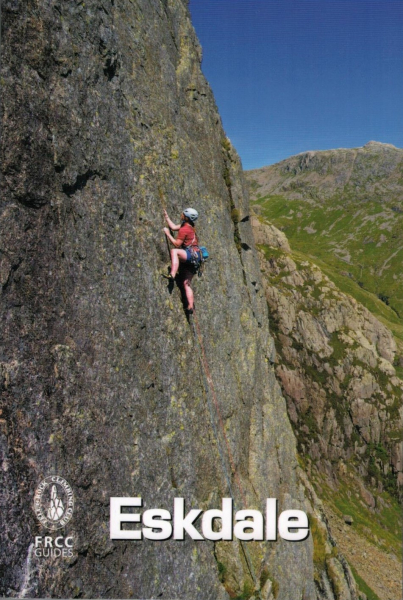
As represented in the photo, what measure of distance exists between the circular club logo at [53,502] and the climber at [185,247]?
7.08m

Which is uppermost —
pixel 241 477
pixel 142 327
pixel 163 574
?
pixel 142 327

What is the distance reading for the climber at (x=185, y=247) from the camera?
542 inches

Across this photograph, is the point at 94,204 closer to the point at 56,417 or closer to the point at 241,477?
the point at 56,417

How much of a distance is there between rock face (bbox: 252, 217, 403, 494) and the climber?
5010 cm

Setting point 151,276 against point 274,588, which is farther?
point 274,588

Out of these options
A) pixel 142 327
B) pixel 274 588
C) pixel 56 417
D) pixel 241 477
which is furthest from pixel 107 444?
pixel 274 588

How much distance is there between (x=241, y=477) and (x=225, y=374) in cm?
475

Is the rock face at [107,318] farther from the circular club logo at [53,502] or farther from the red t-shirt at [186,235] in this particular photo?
the red t-shirt at [186,235]

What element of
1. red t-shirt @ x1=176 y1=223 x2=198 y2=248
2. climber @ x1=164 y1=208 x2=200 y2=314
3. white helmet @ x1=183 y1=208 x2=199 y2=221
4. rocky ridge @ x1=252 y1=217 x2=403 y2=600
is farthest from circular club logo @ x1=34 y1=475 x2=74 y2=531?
rocky ridge @ x1=252 y1=217 x2=403 y2=600

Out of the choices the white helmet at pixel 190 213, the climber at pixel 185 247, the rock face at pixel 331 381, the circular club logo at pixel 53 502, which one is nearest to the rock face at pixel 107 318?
the circular club logo at pixel 53 502

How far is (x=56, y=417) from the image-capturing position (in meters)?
9.43

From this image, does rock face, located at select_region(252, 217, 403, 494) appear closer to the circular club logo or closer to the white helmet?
the white helmet

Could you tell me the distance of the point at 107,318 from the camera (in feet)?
37.0

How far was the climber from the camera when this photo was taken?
13758 mm
